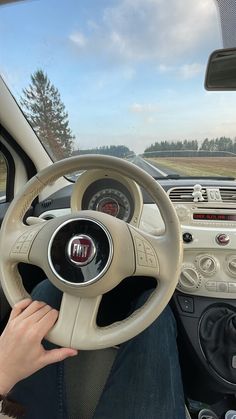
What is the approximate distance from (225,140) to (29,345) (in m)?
1.62

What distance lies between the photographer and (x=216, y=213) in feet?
6.17

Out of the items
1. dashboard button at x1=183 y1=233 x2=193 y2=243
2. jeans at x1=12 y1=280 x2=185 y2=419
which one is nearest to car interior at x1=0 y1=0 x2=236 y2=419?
dashboard button at x1=183 y1=233 x2=193 y2=243

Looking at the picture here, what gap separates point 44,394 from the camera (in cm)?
112

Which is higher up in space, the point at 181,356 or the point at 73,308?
the point at 73,308

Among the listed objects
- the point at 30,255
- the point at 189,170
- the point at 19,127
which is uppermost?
the point at 19,127

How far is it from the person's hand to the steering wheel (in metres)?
0.06

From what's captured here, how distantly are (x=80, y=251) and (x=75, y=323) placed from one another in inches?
7.2

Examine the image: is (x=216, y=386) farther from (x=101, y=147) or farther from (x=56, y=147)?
(x=56, y=147)

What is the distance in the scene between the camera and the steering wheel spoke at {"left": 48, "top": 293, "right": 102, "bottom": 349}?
97cm

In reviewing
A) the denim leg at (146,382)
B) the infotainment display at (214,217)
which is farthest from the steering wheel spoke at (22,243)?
the infotainment display at (214,217)

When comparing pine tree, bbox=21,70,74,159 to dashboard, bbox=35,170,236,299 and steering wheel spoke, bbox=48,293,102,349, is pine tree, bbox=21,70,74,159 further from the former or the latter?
steering wheel spoke, bbox=48,293,102,349

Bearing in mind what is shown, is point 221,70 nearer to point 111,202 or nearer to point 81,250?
point 111,202

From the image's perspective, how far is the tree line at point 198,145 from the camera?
210cm

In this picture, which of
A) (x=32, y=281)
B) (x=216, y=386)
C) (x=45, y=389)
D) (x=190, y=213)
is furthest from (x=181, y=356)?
(x=45, y=389)
